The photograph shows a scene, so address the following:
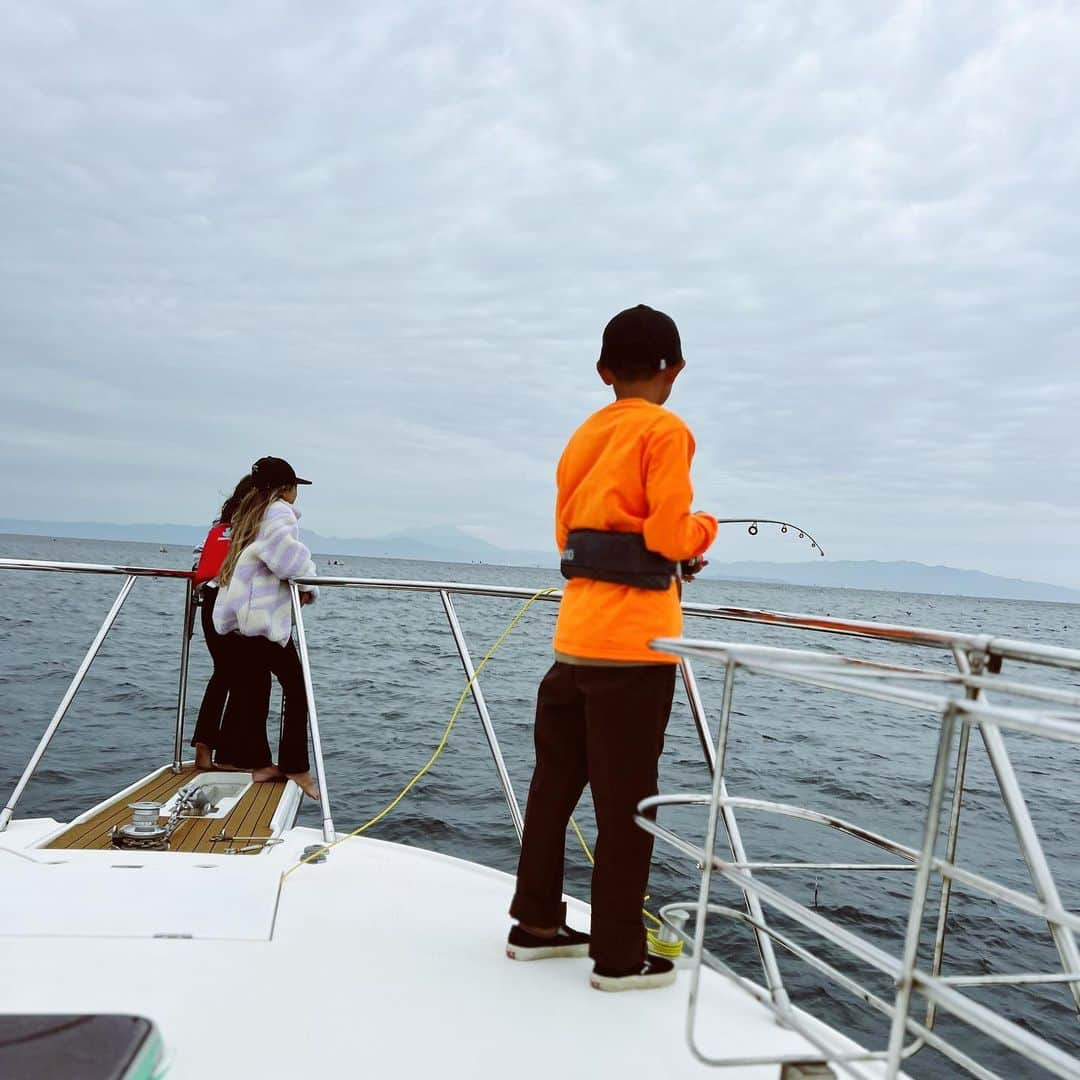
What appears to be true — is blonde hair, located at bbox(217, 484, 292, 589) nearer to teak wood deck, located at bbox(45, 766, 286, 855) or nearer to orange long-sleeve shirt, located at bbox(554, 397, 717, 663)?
teak wood deck, located at bbox(45, 766, 286, 855)

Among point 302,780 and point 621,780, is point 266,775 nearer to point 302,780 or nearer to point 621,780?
point 302,780

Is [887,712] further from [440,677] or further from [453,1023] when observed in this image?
[453,1023]

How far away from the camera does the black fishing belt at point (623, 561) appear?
1.90 m

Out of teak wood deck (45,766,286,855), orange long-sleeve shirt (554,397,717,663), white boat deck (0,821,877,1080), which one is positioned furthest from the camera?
teak wood deck (45,766,286,855)

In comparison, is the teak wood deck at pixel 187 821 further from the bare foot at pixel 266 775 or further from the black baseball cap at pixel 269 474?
the black baseball cap at pixel 269 474

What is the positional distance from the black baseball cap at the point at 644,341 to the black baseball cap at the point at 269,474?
243cm

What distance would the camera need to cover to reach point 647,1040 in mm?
1724

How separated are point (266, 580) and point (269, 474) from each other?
1.57 ft

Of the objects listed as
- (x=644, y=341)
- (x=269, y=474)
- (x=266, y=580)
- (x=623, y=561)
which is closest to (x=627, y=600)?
(x=623, y=561)

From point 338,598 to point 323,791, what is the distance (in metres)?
31.0

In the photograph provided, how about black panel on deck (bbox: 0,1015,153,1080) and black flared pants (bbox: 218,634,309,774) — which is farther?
black flared pants (bbox: 218,634,309,774)

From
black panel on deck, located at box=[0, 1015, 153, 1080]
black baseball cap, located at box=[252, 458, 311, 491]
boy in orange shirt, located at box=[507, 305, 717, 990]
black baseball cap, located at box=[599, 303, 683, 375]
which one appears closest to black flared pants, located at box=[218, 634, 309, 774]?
black baseball cap, located at box=[252, 458, 311, 491]

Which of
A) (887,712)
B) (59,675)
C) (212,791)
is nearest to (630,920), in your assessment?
(212,791)

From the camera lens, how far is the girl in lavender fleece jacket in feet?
12.8
